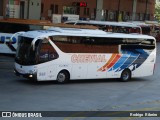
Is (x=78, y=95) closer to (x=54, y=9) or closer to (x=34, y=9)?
(x=34, y=9)

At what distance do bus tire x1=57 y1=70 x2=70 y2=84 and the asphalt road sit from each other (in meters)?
0.36

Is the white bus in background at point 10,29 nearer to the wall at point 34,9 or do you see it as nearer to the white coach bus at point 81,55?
the white coach bus at point 81,55

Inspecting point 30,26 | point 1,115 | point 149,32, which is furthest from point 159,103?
point 149,32

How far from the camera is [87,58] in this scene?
76.5ft

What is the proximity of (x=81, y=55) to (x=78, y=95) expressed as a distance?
4360 millimetres

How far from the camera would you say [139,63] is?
25859mm

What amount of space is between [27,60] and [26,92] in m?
2.90

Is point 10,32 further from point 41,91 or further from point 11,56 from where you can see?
point 41,91

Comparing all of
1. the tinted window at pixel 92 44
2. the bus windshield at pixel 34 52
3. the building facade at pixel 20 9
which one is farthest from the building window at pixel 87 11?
the bus windshield at pixel 34 52

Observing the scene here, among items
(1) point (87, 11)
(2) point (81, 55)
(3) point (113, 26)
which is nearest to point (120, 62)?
(2) point (81, 55)

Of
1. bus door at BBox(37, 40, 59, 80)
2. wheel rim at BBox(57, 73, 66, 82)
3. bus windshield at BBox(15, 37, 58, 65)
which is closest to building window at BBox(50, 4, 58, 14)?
wheel rim at BBox(57, 73, 66, 82)

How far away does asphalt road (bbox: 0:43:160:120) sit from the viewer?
16.1 metres

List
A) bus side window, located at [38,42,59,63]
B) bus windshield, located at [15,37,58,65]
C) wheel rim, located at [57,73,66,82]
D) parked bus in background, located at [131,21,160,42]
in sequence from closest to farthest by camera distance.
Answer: bus windshield, located at [15,37,58,65]
bus side window, located at [38,42,59,63]
wheel rim, located at [57,73,66,82]
parked bus in background, located at [131,21,160,42]

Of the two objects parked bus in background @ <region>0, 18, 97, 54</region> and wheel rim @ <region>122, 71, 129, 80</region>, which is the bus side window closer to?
wheel rim @ <region>122, 71, 129, 80</region>
